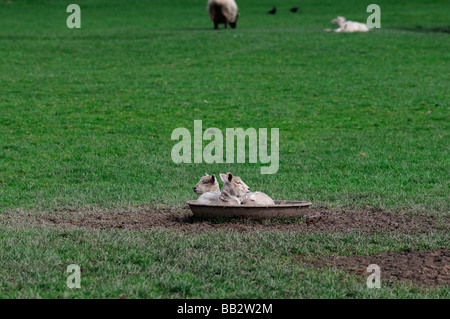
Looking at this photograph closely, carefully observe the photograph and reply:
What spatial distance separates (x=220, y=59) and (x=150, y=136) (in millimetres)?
10261

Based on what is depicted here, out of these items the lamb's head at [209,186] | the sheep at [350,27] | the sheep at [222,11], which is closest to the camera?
the lamb's head at [209,186]

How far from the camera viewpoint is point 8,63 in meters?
23.7

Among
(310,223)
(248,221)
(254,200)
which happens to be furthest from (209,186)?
(310,223)

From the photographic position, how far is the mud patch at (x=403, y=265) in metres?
6.32

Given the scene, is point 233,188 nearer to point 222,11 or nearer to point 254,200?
point 254,200

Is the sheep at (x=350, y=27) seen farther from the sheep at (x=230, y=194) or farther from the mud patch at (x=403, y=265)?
the mud patch at (x=403, y=265)

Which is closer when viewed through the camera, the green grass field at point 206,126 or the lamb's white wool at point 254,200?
the green grass field at point 206,126

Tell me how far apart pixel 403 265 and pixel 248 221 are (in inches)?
88.7

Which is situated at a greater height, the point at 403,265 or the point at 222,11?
the point at 222,11

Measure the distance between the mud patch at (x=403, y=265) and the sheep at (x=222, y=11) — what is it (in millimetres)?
24398

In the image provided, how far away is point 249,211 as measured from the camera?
27.3 feet

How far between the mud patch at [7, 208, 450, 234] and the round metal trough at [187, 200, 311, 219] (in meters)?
0.09

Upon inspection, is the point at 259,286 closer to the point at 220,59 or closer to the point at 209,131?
the point at 209,131

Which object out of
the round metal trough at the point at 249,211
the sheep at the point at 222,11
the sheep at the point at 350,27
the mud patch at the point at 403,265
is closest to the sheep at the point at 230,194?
the round metal trough at the point at 249,211
